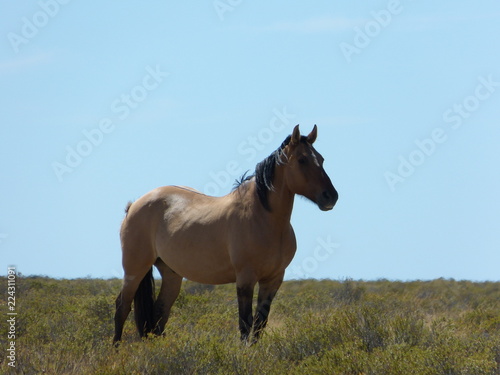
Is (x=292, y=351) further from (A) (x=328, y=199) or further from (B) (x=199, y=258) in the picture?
(B) (x=199, y=258)

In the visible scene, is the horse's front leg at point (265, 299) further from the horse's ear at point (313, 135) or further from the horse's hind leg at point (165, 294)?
the horse's hind leg at point (165, 294)

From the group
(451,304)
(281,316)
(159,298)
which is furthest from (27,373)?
(451,304)

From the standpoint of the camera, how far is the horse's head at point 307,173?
27.8 feet

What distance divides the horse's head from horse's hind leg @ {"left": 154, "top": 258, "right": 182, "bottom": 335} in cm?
238

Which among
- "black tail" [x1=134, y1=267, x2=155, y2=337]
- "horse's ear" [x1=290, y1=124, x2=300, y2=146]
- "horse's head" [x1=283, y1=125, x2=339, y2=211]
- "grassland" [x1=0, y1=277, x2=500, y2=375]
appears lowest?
"grassland" [x1=0, y1=277, x2=500, y2=375]

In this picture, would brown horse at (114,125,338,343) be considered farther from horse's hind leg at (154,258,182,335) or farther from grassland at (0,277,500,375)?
grassland at (0,277,500,375)

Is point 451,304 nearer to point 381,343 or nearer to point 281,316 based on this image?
point 281,316

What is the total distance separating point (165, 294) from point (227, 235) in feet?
5.66

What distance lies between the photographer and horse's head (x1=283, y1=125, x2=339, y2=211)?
8469 mm

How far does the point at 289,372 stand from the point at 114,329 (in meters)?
4.46

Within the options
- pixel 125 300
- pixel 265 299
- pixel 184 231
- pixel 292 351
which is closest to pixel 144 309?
pixel 125 300

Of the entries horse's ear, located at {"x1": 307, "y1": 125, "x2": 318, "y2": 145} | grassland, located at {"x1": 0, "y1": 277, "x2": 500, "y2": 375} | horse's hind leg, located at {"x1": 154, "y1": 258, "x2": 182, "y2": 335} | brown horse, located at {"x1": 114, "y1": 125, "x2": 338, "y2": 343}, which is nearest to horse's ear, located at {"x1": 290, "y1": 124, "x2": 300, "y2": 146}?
brown horse, located at {"x1": 114, "y1": 125, "x2": 338, "y2": 343}

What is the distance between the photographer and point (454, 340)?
304 inches

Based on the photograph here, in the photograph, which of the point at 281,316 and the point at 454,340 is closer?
the point at 454,340
